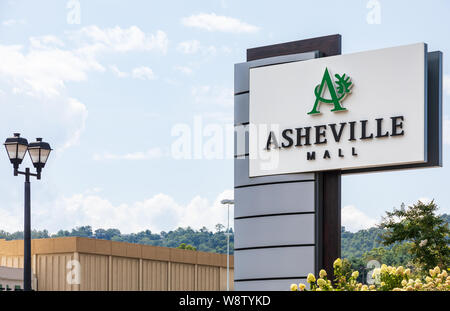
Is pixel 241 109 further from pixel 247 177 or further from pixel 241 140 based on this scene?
pixel 247 177

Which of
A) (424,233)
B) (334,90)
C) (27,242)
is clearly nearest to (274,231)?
(334,90)

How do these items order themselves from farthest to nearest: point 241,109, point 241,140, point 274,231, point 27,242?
point 241,109 → point 241,140 → point 274,231 → point 27,242

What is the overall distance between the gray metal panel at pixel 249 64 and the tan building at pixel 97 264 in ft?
53.0

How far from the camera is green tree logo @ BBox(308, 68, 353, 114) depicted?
41.7 feet

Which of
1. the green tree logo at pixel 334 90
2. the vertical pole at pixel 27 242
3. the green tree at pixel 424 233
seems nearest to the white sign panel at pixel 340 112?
the green tree logo at pixel 334 90

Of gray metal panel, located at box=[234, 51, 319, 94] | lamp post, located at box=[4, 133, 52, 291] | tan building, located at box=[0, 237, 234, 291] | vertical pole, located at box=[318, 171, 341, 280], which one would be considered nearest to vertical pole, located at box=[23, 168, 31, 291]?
lamp post, located at box=[4, 133, 52, 291]

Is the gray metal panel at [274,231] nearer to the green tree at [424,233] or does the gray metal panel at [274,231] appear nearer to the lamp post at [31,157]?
the lamp post at [31,157]

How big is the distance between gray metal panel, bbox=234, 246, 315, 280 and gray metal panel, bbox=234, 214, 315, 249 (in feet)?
0.41

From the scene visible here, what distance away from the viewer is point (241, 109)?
13930 mm

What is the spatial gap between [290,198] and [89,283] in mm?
17497

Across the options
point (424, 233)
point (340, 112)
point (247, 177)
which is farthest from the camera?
point (424, 233)

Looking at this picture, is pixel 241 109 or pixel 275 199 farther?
pixel 241 109

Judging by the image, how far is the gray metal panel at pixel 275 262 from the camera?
12820 millimetres

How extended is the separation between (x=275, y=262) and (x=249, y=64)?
3.70 metres
